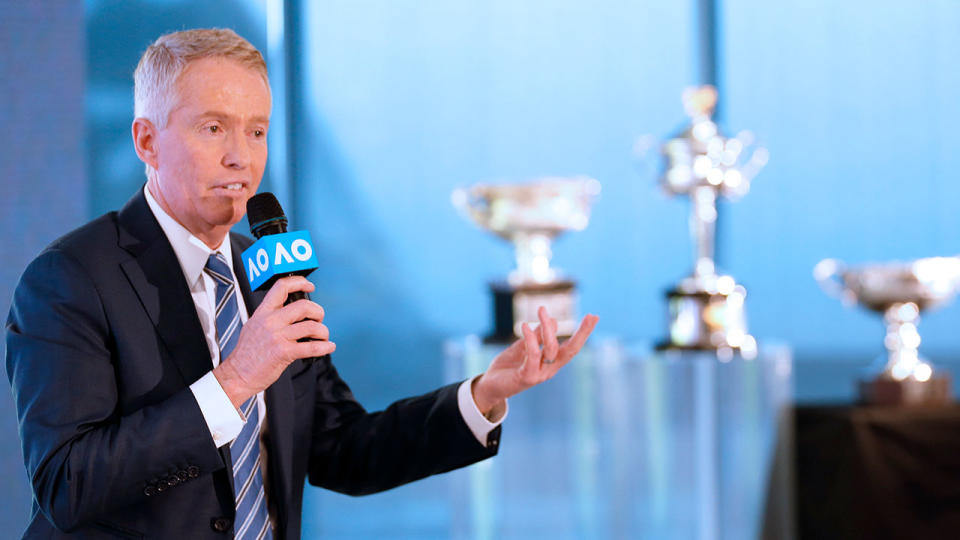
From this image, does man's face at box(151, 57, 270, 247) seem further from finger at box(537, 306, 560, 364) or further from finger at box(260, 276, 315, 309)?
finger at box(537, 306, 560, 364)

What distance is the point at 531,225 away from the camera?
121 inches

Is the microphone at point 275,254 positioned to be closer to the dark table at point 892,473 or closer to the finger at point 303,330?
the finger at point 303,330

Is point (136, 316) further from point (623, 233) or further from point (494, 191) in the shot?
point (623, 233)

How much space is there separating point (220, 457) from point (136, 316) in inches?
7.7

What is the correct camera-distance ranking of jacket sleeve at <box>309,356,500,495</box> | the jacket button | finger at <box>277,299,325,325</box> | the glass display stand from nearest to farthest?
1. finger at <box>277,299,325,325</box>
2. the jacket button
3. jacket sleeve at <box>309,356,500,495</box>
4. the glass display stand

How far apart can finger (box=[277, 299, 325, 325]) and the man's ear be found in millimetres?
316

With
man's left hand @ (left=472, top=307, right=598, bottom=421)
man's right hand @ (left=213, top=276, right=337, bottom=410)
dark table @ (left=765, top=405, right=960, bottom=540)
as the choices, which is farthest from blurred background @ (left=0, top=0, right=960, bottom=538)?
man's right hand @ (left=213, top=276, right=337, bottom=410)

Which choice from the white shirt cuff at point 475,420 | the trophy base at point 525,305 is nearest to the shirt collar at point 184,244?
the white shirt cuff at point 475,420

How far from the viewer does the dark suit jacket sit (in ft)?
3.29

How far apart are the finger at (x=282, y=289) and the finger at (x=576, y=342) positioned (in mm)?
391

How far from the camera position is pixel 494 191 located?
306 centimetres

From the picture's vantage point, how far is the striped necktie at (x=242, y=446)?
1.18 m

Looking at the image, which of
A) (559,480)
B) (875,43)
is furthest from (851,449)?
(875,43)

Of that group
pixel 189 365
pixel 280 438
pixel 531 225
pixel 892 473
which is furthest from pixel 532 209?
pixel 189 365
